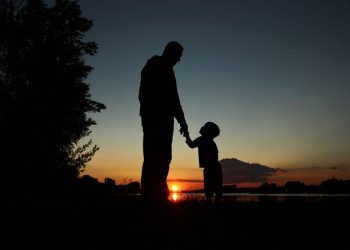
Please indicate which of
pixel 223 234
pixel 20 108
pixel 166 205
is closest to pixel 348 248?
pixel 223 234

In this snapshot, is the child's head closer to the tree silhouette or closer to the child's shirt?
the child's shirt

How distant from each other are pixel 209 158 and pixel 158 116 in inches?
123

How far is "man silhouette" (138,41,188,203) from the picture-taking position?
7.36 metres

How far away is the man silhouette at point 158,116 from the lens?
24.1 feet

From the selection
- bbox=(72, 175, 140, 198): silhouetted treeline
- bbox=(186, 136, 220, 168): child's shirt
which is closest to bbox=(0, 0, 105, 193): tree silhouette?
bbox=(72, 175, 140, 198): silhouetted treeline

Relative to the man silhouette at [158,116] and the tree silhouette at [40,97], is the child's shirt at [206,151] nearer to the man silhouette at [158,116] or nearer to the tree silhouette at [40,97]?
the man silhouette at [158,116]

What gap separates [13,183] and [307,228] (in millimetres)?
25373

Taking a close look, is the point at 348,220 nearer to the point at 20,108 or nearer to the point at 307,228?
the point at 307,228

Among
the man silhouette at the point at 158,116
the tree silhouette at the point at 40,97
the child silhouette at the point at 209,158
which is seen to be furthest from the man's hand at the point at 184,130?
the tree silhouette at the point at 40,97

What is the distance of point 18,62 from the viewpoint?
26.6m

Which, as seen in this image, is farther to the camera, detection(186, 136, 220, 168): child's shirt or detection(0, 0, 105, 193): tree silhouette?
detection(0, 0, 105, 193): tree silhouette

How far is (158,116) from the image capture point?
7.48 meters

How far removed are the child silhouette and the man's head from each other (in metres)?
3.03

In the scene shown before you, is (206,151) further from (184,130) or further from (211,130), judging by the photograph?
(184,130)
